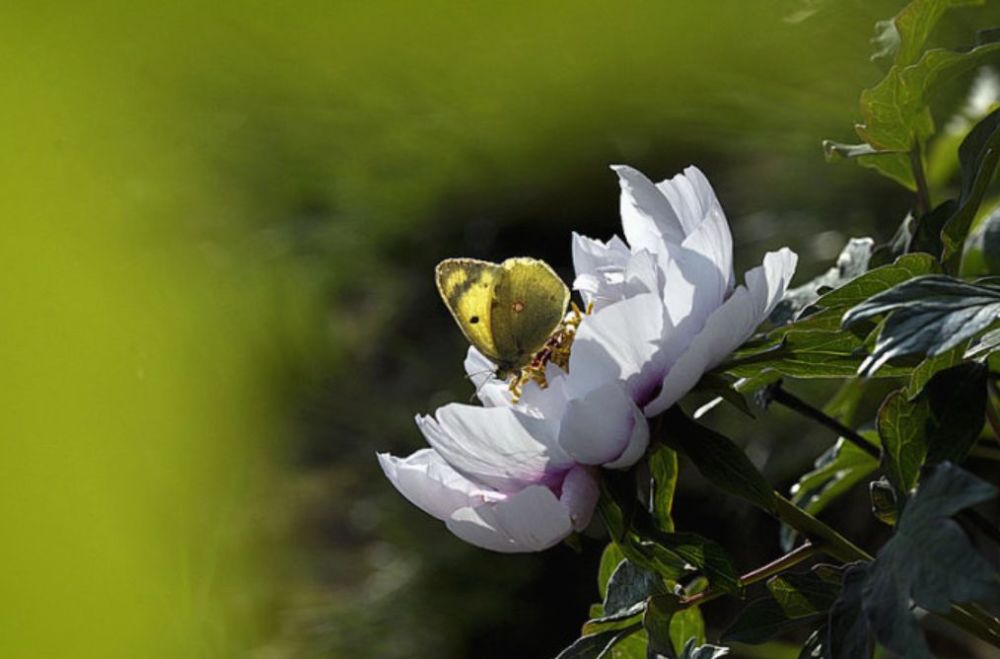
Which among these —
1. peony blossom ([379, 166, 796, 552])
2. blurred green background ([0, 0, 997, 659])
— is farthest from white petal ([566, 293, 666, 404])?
blurred green background ([0, 0, 997, 659])

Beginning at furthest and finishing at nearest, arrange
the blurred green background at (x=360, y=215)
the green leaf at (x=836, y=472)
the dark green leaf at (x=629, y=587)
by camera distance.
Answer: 1. the blurred green background at (x=360, y=215)
2. the green leaf at (x=836, y=472)
3. the dark green leaf at (x=629, y=587)

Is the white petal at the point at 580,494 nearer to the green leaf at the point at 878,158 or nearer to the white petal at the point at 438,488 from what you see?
the white petal at the point at 438,488

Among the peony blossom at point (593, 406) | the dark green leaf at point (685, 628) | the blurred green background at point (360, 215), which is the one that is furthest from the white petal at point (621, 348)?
the blurred green background at point (360, 215)

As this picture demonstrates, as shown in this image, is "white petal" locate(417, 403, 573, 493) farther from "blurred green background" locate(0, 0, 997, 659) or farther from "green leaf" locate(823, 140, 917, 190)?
"blurred green background" locate(0, 0, 997, 659)

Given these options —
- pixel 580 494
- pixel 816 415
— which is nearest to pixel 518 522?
pixel 580 494

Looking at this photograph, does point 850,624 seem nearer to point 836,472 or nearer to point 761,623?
point 761,623
